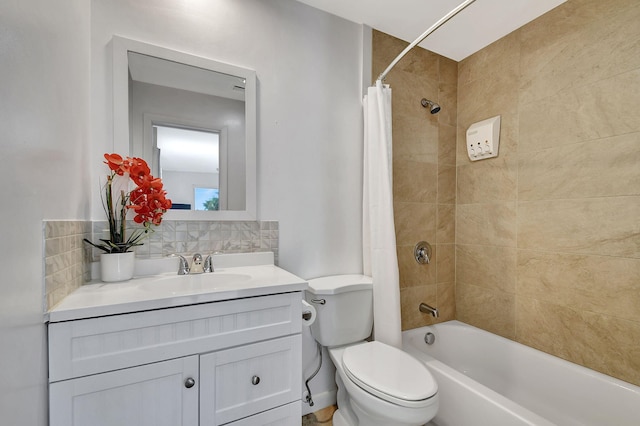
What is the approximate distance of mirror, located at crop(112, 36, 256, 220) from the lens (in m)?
1.25

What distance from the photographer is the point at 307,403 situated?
1559 millimetres

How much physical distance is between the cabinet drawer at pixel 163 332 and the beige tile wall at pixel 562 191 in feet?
4.97

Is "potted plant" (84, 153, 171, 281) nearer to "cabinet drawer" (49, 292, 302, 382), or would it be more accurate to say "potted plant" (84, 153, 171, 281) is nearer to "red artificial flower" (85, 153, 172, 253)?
"red artificial flower" (85, 153, 172, 253)

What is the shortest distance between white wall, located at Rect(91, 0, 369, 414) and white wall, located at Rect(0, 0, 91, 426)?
1.68 ft

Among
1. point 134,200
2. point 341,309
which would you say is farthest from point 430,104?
point 134,200

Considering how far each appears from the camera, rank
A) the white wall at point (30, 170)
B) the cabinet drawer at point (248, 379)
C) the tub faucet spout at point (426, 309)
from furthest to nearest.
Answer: the tub faucet spout at point (426, 309)
the cabinet drawer at point (248, 379)
the white wall at point (30, 170)

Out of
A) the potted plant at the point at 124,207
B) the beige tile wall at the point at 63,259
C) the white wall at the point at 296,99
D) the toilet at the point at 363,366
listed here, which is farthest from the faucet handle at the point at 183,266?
the toilet at the point at 363,366

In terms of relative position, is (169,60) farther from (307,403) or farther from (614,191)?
(614,191)

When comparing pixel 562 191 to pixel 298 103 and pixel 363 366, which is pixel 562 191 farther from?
pixel 298 103

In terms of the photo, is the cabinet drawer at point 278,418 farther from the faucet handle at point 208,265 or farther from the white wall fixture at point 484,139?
the white wall fixture at point 484,139

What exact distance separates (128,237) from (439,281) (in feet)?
6.59

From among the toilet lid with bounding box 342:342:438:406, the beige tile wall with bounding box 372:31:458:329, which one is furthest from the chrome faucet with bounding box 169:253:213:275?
the beige tile wall with bounding box 372:31:458:329

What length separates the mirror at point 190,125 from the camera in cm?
125

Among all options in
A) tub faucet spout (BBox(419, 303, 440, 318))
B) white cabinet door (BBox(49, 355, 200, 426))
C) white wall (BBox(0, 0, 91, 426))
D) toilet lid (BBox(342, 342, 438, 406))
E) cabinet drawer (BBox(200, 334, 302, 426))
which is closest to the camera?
white wall (BBox(0, 0, 91, 426))
